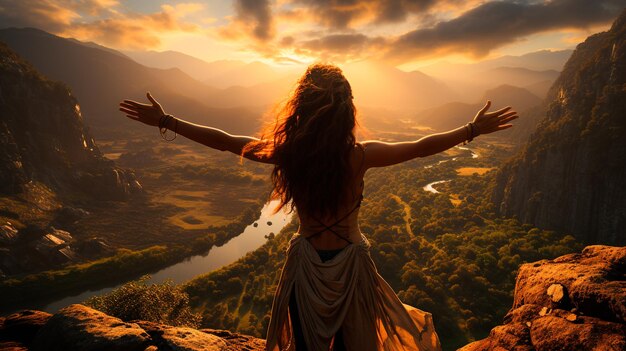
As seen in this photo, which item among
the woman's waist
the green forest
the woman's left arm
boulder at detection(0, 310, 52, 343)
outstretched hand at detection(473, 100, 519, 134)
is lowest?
the green forest

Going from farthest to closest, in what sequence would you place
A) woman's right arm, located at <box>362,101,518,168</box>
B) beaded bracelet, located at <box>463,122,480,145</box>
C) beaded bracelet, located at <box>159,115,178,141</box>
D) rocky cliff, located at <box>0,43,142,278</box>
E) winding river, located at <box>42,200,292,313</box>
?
rocky cliff, located at <box>0,43,142,278</box> < winding river, located at <box>42,200,292,313</box> < beaded bracelet, located at <box>159,115,178,141</box> < beaded bracelet, located at <box>463,122,480,145</box> < woman's right arm, located at <box>362,101,518,168</box>

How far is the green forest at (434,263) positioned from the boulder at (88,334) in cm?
4354

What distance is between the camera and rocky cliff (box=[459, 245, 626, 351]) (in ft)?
16.0

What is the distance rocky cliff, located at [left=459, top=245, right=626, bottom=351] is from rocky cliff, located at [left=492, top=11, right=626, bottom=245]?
300 feet

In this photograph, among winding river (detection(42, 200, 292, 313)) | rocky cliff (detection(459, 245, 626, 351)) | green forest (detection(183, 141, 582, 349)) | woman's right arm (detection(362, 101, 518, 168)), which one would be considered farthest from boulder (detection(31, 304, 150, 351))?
winding river (detection(42, 200, 292, 313))

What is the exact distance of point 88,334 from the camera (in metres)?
6.23

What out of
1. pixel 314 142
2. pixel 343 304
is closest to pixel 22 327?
pixel 343 304

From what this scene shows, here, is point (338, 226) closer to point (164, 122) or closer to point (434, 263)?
point (164, 122)

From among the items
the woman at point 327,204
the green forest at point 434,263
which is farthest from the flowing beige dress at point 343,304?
the green forest at point 434,263

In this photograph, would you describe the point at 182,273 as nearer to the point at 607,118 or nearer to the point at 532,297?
the point at 532,297

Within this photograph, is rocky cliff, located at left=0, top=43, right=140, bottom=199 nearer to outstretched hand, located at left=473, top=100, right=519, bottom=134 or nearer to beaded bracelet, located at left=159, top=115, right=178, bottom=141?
beaded bracelet, located at left=159, top=115, right=178, bottom=141

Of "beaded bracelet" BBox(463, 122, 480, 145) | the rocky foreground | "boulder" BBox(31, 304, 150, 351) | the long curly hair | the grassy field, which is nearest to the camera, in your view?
the long curly hair

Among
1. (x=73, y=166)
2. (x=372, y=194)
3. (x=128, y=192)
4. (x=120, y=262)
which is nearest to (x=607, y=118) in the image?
Result: (x=372, y=194)

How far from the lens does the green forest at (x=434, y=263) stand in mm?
50938
